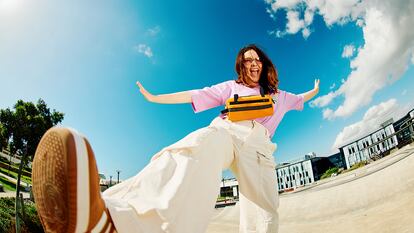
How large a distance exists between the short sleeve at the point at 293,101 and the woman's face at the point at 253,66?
1.28 ft

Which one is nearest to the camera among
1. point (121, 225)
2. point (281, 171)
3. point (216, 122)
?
point (121, 225)

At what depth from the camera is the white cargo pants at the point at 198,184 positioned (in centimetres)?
125

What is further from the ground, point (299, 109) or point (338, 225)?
point (299, 109)

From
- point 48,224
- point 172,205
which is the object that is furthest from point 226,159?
point 48,224

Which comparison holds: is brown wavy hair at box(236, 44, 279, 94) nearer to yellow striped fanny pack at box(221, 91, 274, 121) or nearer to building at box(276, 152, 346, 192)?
yellow striped fanny pack at box(221, 91, 274, 121)

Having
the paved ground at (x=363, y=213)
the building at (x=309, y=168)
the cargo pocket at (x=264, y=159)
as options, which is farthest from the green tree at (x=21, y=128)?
the building at (x=309, y=168)

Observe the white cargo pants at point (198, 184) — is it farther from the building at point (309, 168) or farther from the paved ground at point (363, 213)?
the building at point (309, 168)

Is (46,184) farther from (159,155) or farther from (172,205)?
(159,155)

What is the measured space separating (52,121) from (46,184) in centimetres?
1946

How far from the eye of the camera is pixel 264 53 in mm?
2822

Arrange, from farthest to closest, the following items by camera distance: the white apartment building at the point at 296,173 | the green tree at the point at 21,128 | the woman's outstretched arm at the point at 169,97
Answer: the white apartment building at the point at 296,173 < the green tree at the point at 21,128 < the woman's outstretched arm at the point at 169,97

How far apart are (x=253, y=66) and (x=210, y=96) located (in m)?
0.59

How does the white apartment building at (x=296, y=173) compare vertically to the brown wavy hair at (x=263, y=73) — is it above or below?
above

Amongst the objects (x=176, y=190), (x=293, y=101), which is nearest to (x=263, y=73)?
(x=293, y=101)
